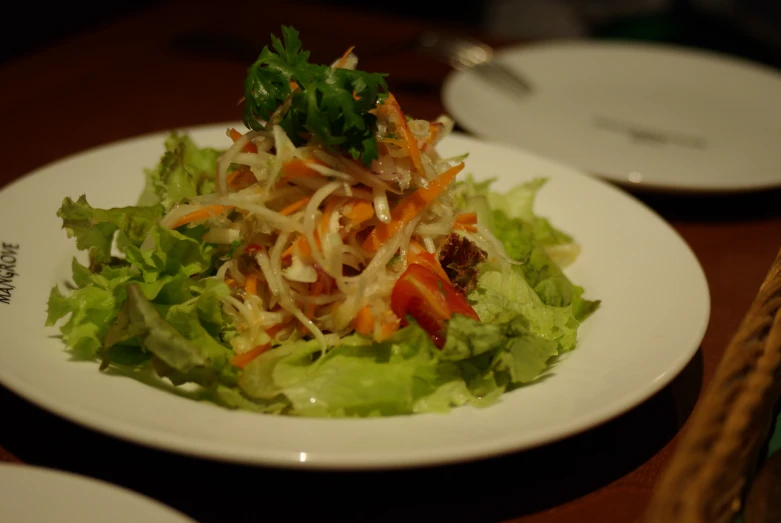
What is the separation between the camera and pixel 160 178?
8.54ft

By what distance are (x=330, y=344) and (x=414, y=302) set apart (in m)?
0.27

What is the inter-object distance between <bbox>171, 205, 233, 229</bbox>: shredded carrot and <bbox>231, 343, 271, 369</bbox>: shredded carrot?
1.51 feet

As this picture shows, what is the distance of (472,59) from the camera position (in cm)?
483

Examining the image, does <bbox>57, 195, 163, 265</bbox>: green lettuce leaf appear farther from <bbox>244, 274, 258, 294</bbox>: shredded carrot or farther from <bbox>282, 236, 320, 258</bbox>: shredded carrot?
<bbox>282, 236, 320, 258</bbox>: shredded carrot

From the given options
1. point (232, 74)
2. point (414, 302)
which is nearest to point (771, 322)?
point (414, 302)

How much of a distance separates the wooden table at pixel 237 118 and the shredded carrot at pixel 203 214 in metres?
0.68

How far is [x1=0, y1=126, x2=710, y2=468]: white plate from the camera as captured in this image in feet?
5.01

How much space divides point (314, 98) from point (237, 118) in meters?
2.45

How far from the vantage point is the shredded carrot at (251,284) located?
221 centimetres

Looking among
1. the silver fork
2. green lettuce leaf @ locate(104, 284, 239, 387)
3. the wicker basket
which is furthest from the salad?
the silver fork

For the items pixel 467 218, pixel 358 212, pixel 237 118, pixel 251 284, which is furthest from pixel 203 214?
pixel 237 118

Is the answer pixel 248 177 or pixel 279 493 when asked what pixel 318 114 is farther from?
pixel 279 493

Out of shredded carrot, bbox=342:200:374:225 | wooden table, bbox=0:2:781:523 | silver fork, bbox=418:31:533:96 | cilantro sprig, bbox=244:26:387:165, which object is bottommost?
silver fork, bbox=418:31:533:96

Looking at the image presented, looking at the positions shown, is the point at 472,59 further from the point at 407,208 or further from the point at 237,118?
the point at 407,208
